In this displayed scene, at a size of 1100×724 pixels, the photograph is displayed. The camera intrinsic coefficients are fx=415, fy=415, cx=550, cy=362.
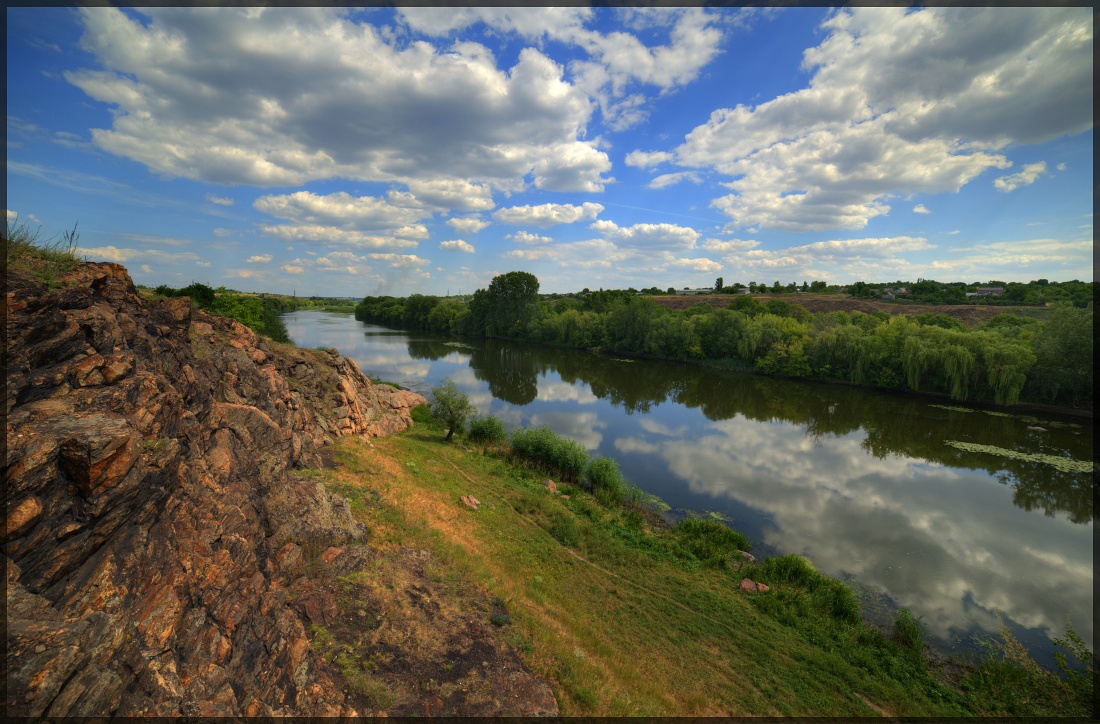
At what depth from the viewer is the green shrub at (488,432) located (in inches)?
1131

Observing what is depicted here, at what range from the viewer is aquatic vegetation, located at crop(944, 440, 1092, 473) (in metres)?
27.0

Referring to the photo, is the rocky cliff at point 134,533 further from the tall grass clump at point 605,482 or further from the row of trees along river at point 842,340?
the row of trees along river at point 842,340

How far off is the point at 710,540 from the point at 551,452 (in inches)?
406

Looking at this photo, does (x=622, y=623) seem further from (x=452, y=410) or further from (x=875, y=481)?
(x=875, y=481)

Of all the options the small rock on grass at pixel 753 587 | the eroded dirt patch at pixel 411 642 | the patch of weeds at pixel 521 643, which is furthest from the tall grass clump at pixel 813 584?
the eroded dirt patch at pixel 411 642

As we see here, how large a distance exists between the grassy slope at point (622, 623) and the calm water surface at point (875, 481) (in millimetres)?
4491

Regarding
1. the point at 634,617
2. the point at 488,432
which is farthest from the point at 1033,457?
the point at 488,432

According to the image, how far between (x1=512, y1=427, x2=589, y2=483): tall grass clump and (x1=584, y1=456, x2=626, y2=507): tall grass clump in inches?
26.3

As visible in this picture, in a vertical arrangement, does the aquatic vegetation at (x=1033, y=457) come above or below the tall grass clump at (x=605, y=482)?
below

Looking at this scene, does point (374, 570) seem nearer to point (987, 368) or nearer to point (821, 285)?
point (987, 368)

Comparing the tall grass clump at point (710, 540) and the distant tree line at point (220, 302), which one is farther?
the distant tree line at point (220, 302)

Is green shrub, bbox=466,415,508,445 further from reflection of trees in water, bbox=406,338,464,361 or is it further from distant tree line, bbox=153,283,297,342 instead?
reflection of trees in water, bbox=406,338,464,361

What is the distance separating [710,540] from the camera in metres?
17.8

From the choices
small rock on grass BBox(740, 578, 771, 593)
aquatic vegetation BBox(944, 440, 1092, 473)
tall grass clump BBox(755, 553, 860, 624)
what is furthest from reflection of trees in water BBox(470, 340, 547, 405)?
aquatic vegetation BBox(944, 440, 1092, 473)
